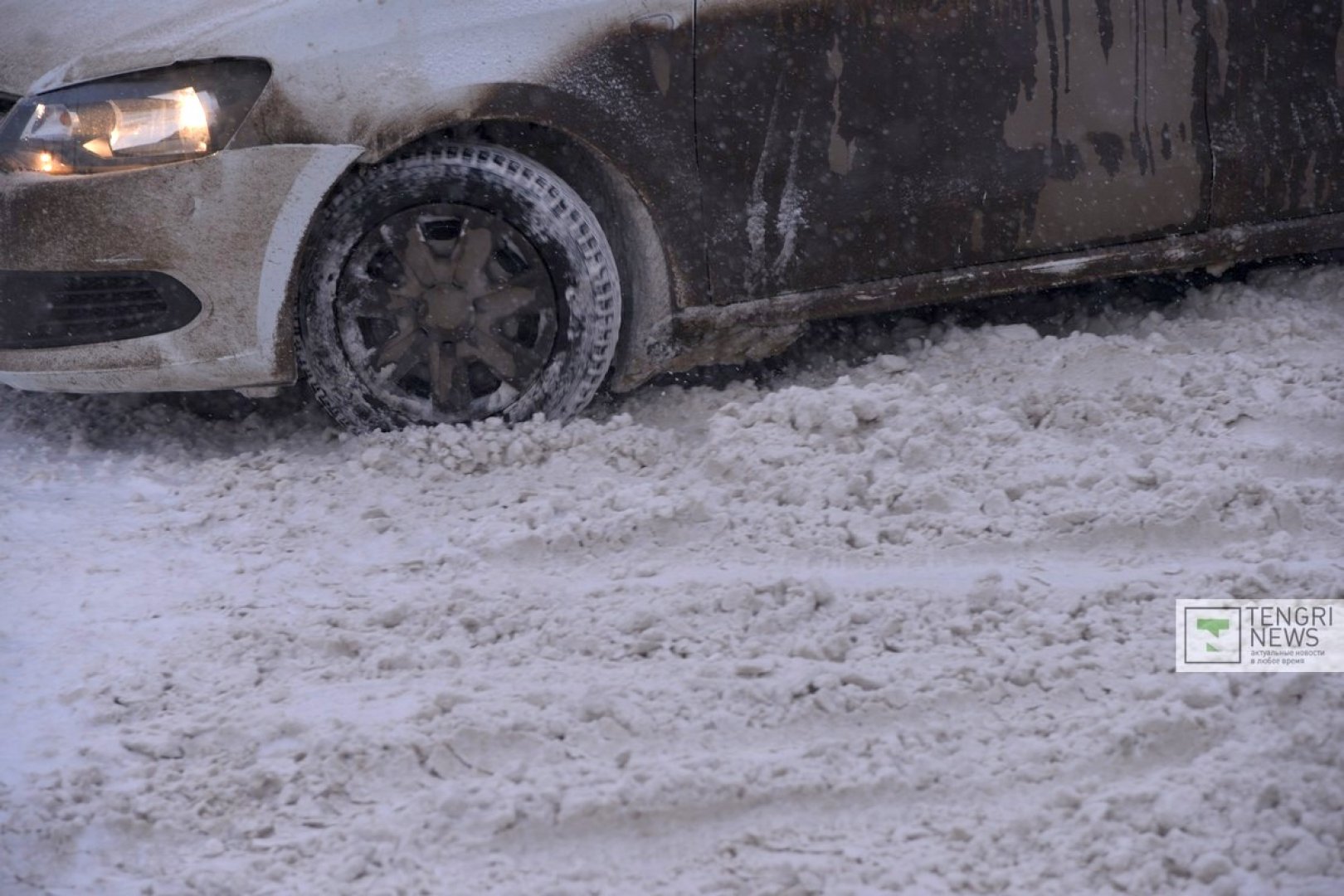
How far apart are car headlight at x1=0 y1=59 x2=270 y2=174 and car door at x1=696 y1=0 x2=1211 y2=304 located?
1268 mm

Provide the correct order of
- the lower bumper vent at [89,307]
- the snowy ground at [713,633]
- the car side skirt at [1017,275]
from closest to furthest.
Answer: the snowy ground at [713,633] → the lower bumper vent at [89,307] → the car side skirt at [1017,275]

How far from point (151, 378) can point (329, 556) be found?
2.88ft

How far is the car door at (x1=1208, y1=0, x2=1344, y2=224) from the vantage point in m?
3.96

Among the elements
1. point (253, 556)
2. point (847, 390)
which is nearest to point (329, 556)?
point (253, 556)

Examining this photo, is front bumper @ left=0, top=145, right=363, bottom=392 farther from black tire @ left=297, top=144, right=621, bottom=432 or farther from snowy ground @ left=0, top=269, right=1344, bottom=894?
snowy ground @ left=0, top=269, right=1344, bottom=894

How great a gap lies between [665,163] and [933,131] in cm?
78

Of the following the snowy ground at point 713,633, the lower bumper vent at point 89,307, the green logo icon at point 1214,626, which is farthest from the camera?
the lower bumper vent at point 89,307

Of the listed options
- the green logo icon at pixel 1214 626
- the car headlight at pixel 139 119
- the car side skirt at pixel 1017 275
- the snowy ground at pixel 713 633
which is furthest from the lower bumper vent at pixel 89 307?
the green logo icon at pixel 1214 626

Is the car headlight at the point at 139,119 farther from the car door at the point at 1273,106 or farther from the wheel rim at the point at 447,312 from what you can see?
the car door at the point at 1273,106

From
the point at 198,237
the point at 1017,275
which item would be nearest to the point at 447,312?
the point at 198,237

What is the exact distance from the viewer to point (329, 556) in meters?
3.37

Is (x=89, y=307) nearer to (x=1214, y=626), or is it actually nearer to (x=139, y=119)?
(x=139, y=119)

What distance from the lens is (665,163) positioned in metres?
3.75

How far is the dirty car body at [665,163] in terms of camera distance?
11.8 ft
